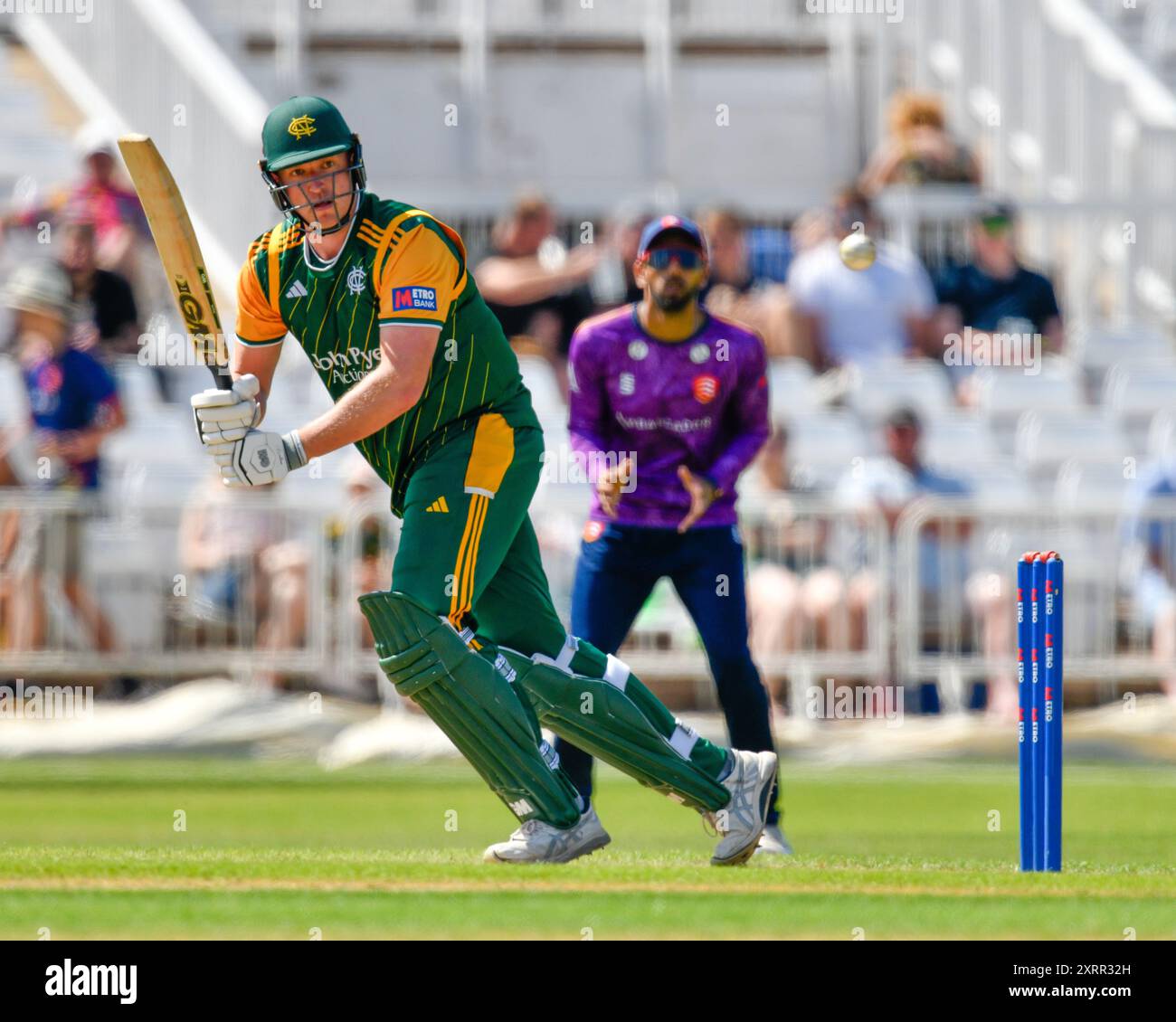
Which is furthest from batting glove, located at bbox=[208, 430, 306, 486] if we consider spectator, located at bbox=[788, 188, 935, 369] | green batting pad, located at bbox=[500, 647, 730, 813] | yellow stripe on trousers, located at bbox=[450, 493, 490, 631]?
spectator, located at bbox=[788, 188, 935, 369]

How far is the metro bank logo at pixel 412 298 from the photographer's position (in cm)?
748

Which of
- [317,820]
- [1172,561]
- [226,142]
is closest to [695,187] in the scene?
[226,142]

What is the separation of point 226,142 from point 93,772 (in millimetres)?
6634

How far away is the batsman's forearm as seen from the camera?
7398 mm

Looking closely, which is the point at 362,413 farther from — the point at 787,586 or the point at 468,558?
the point at 787,586

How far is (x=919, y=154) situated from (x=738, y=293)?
10.1 feet

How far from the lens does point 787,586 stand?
15.2 metres

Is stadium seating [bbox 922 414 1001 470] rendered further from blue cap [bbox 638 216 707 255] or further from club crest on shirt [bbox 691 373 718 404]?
blue cap [bbox 638 216 707 255]

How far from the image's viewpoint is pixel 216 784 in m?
13.4

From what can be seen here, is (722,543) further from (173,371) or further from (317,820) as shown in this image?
(173,371)

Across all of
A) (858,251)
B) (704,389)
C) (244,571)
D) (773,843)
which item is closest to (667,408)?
(704,389)

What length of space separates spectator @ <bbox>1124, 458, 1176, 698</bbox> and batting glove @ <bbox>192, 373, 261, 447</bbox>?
888 centimetres

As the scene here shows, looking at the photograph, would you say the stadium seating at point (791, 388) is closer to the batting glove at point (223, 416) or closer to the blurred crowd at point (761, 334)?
the blurred crowd at point (761, 334)

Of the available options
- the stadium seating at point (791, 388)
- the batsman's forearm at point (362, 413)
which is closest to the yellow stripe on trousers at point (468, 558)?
the batsman's forearm at point (362, 413)
